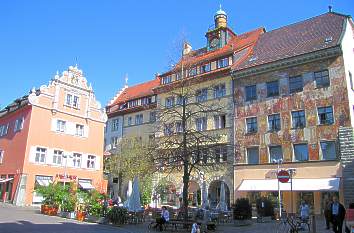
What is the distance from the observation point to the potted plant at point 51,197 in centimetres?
2647

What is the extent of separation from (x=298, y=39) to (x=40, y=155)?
29015mm

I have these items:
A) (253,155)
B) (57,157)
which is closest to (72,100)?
(57,157)

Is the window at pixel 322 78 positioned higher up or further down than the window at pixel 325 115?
higher up

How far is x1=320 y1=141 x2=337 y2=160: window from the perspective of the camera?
29391 millimetres

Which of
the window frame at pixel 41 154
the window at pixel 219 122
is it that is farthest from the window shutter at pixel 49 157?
the window at pixel 219 122

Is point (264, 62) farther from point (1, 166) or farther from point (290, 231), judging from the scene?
point (1, 166)

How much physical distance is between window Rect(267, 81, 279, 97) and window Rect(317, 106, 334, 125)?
4477 millimetres

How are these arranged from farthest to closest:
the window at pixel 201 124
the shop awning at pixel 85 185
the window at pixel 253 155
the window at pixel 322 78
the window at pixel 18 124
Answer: the shop awning at pixel 85 185 < the window at pixel 201 124 < the window at pixel 18 124 < the window at pixel 253 155 < the window at pixel 322 78

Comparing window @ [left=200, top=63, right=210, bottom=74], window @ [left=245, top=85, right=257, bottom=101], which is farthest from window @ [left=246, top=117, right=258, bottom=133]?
window @ [left=200, top=63, right=210, bottom=74]

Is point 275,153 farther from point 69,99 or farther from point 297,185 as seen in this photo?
point 69,99

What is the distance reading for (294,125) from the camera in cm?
3189

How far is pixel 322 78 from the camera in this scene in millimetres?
31234

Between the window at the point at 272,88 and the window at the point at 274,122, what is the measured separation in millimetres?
2132

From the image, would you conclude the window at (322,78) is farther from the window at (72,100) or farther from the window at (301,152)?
the window at (72,100)
